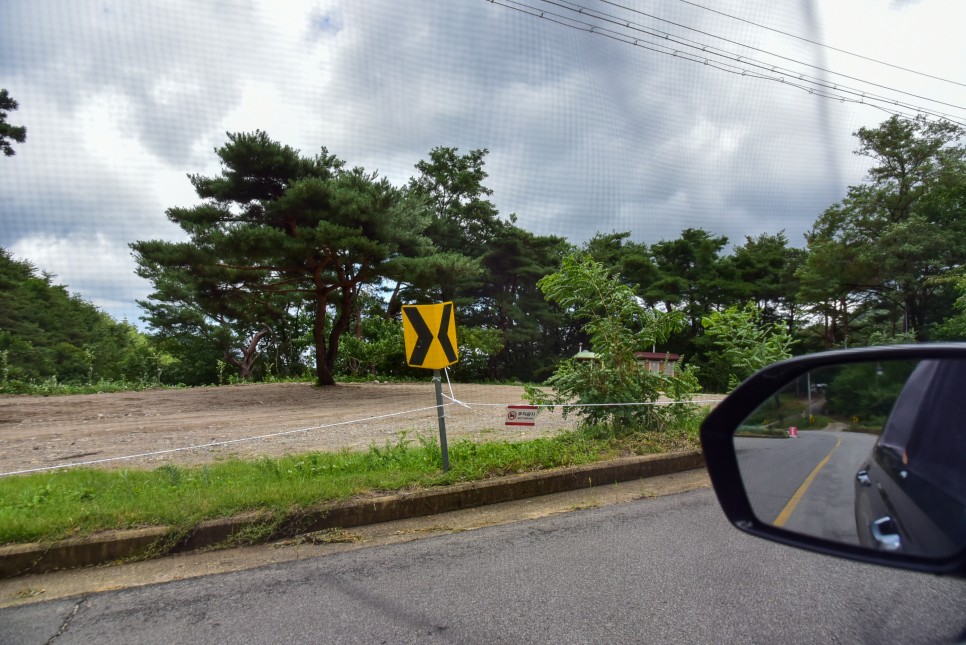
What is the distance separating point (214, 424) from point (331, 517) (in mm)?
7302

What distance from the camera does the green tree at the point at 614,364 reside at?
6316mm

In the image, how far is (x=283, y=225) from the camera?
1539 cm

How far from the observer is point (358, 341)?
23.1m

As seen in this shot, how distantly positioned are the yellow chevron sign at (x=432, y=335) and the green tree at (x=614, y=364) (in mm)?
1723

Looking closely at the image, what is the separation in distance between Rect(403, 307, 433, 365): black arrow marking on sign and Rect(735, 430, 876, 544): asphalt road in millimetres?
3906

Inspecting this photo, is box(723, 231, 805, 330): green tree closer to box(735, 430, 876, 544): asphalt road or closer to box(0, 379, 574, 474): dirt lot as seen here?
box(0, 379, 574, 474): dirt lot

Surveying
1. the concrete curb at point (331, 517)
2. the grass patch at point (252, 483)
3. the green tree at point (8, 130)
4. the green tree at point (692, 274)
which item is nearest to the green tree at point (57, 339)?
the green tree at point (8, 130)

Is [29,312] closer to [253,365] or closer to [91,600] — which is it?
[253,365]

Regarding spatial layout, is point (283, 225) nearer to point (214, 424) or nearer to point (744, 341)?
point (214, 424)

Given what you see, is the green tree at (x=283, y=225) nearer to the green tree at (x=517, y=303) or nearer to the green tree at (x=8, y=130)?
the green tree at (x=8, y=130)

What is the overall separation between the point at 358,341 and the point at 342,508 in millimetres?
19706

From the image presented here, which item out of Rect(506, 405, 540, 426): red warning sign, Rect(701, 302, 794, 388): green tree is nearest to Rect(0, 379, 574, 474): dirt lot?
Rect(506, 405, 540, 426): red warning sign

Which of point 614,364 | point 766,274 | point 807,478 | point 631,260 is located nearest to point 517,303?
point 631,260

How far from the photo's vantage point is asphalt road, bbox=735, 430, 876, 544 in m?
1.11
